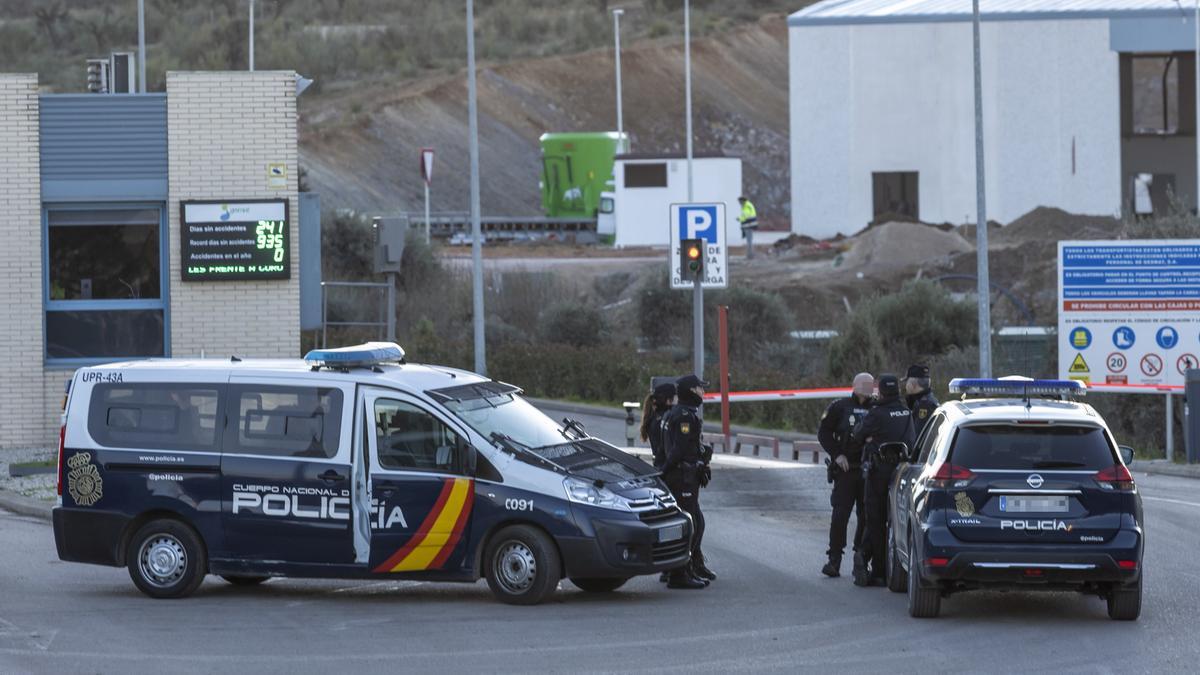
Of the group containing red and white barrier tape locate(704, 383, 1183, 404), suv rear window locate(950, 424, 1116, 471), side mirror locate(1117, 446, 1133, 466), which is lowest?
red and white barrier tape locate(704, 383, 1183, 404)

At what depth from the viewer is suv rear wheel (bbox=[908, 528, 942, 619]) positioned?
12.4m

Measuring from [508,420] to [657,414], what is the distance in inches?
58.8

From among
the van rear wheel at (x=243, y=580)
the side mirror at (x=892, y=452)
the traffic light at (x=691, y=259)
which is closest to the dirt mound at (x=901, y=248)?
the traffic light at (x=691, y=259)

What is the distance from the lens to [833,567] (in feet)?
48.0

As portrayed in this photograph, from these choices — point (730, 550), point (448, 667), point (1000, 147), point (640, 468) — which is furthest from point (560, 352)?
point (1000, 147)

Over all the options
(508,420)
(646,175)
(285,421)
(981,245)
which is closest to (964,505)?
(508,420)

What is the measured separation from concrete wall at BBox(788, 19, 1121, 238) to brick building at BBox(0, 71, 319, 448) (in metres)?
39.7

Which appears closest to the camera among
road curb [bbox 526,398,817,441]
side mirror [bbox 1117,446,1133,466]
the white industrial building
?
side mirror [bbox 1117,446,1133,466]

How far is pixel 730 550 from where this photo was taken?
16.4 meters

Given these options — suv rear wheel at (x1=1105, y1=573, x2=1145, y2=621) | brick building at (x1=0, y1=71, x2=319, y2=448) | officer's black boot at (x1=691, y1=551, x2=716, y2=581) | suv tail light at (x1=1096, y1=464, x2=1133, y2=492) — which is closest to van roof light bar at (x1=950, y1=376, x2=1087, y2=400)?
suv tail light at (x1=1096, y1=464, x2=1133, y2=492)

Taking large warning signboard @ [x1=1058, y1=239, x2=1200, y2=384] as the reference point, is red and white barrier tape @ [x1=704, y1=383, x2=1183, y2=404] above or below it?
below

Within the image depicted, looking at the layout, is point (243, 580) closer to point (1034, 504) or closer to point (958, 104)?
point (1034, 504)

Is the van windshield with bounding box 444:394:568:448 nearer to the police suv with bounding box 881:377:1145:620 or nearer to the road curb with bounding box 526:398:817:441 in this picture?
the police suv with bounding box 881:377:1145:620

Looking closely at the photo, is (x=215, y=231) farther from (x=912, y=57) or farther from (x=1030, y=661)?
(x=912, y=57)
